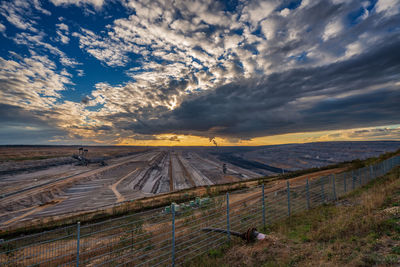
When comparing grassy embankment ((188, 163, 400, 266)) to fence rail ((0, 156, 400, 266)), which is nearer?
grassy embankment ((188, 163, 400, 266))

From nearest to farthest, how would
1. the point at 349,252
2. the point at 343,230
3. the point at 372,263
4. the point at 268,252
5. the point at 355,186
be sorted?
the point at 372,263
the point at 349,252
the point at 268,252
the point at 343,230
the point at 355,186

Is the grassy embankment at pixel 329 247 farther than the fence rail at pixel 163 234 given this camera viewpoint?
No

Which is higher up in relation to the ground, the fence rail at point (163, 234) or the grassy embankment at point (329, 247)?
the grassy embankment at point (329, 247)

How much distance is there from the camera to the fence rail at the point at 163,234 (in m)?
9.00

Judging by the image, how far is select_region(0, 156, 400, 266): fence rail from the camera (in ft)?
29.5

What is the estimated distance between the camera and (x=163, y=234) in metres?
7.83

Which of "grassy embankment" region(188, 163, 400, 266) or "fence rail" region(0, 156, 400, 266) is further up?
"grassy embankment" region(188, 163, 400, 266)

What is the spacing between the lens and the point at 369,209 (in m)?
11.3

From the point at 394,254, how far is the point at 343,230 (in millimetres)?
2658

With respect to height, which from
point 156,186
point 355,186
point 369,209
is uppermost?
point 369,209

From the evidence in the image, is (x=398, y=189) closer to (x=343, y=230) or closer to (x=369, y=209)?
(x=369, y=209)

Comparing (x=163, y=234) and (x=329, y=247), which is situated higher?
(x=163, y=234)

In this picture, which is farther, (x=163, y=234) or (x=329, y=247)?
(x=163, y=234)

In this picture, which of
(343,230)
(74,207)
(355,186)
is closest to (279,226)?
(343,230)
